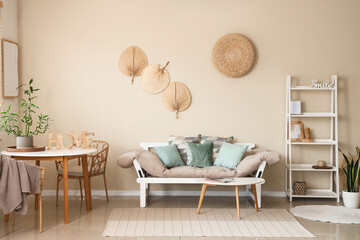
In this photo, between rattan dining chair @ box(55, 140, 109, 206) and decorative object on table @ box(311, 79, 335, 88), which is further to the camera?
decorative object on table @ box(311, 79, 335, 88)

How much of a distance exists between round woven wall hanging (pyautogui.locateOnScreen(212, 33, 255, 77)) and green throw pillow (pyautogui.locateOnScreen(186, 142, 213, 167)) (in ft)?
3.56

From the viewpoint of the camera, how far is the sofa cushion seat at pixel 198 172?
5.31 m

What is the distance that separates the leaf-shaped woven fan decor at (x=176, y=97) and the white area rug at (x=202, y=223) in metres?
1.48

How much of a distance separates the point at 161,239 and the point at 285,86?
299cm

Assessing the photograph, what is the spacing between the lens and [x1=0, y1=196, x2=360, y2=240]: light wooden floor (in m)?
4.23

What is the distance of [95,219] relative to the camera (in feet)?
15.7

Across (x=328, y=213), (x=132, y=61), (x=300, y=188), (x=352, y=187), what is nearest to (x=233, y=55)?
(x=132, y=61)

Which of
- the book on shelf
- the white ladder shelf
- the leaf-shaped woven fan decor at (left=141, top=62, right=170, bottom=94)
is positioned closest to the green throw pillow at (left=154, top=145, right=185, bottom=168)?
the book on shelf

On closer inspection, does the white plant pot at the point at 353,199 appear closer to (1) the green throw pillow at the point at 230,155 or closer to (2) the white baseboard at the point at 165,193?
(2) the white baseboard at the point at 165,193

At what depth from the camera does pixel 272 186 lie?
6.11 meters

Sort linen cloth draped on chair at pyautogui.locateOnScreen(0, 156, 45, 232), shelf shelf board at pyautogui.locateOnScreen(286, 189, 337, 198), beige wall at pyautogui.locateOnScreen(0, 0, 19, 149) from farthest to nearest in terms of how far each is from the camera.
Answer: shelf shelf board at pyautogui.locateOnScreen(286, 189, 337, 198) → beige wall at pyautogui.locateOnScreen(0, 0, 19, 149) → linen cloth draped on chair at pyautogui.locateOnScreen(0, 156, 45, 232)

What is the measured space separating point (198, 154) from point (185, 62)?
1301 millimetres

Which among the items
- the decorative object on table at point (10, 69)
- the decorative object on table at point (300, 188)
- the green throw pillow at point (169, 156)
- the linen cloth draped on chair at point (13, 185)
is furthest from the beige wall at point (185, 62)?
the linen cloth draped on chair at point (13, 185)

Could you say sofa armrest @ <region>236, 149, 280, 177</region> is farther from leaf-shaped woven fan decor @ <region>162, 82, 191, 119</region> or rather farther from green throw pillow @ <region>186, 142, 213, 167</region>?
leaf-shaped woven fan decor @ <region>162, 82, 191, 119</region>
